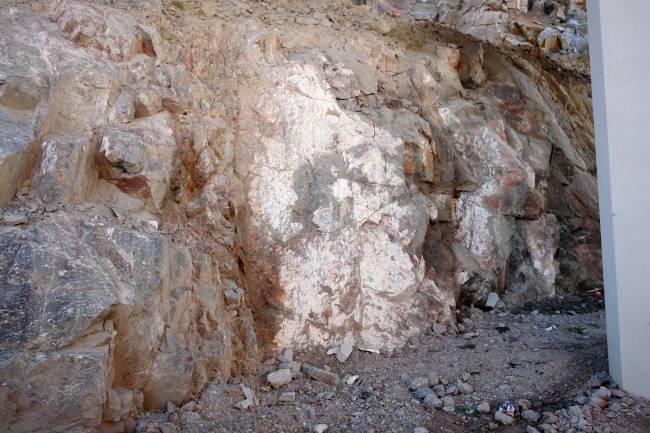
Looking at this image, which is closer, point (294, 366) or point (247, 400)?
point (247, 400)

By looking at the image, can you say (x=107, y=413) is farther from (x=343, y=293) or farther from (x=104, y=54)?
(x=104, y=54)

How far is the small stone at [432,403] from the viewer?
425 cm

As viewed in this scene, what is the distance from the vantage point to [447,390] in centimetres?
448

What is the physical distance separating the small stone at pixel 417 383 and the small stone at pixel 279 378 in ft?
3.44

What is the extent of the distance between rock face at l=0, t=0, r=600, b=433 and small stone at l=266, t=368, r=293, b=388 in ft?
0.90

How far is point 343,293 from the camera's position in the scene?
5266 mm

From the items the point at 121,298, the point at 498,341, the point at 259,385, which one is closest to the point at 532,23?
the point at 498,341

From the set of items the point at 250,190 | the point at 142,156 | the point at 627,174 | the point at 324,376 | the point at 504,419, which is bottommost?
the point at 504,419

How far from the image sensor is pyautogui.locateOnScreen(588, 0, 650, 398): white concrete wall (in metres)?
4.16

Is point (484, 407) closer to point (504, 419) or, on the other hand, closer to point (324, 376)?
point (504, 419)

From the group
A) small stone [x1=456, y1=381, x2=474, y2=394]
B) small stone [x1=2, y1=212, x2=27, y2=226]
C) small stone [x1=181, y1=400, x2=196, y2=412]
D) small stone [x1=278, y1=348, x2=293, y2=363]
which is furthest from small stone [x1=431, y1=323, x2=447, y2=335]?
small stone [x1=2, y1=212, x2=27, y2=226]

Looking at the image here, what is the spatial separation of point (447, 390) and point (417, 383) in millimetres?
256

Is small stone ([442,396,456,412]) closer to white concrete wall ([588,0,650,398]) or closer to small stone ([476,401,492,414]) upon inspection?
small stone ([476,401,492,414])

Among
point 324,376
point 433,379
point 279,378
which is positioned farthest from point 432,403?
point 279,378
